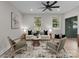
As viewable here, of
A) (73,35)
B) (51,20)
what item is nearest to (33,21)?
(51,20)

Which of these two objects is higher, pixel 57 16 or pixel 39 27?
pixel 57 16

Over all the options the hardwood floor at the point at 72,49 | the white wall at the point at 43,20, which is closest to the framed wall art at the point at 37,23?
the white wall at the point at 43,20

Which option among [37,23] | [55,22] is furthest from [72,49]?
[37,23]

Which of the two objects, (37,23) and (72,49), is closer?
(72,49)

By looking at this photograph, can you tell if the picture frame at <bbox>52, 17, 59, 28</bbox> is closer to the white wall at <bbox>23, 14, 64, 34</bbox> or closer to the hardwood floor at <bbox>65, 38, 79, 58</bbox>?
the white wall at <bbox>23, 14, 64, 34</bbox>

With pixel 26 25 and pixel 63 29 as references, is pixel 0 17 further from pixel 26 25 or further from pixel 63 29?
pixel 63 29

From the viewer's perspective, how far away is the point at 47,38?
1025cm

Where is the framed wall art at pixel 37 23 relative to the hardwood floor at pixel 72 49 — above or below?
above

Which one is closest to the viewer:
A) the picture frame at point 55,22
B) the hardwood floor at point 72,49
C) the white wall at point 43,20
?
the hardwood floor at point 72,49

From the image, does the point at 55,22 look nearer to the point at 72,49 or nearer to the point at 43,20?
the point at 43,20

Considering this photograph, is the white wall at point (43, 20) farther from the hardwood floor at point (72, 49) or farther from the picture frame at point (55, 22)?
the hardwood floor at point (72, 49)

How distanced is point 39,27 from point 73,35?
4.62 metres

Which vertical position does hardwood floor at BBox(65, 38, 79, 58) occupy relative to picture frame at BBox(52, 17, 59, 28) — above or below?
below

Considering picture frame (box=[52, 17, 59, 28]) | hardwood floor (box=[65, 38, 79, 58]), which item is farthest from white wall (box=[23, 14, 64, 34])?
hardwood floor (box=[65, 38, 79, 58])
